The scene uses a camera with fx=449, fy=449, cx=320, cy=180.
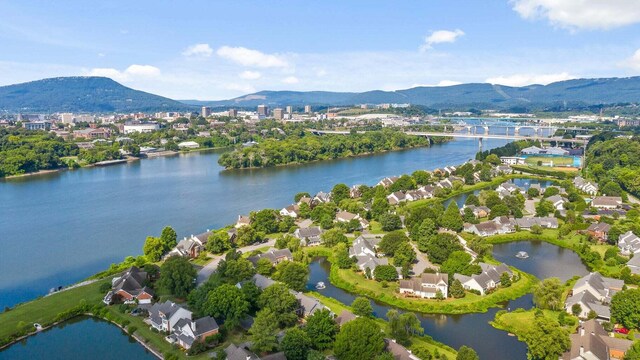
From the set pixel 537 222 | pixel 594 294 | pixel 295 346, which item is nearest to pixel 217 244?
pixel 295 346

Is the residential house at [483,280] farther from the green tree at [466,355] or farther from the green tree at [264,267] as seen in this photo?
the green tree at [264,267]

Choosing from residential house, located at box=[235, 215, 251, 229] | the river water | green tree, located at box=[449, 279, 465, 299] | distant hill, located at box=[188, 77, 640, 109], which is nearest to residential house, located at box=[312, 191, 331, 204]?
the river water

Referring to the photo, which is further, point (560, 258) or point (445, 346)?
point (560, 258)

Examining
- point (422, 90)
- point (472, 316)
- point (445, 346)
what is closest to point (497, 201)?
point (472, 316)

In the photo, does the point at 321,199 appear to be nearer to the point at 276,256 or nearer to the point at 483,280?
the point at 276,256

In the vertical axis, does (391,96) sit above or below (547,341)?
above

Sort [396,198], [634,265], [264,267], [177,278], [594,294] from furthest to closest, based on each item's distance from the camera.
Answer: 1. [396,198]
2. [634,265]
3. [264,267]
4. [177,278]
5. [594,294]

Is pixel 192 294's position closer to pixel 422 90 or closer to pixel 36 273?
pixel 36 273

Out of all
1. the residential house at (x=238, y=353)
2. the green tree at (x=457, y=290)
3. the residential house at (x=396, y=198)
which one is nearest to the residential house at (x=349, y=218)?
the residential house at (x=396, y=198)
